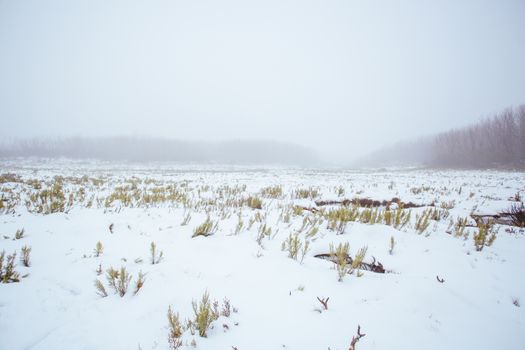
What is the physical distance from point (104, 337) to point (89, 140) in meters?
89.6

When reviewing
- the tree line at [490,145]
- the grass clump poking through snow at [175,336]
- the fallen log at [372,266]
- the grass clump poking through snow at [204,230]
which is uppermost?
the tree line at [490,145]

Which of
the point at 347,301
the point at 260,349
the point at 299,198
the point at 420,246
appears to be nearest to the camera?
the point at 260,349

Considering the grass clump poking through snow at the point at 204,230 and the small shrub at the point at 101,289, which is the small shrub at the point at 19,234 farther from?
the grass clump poking through snow at the point at 204,230

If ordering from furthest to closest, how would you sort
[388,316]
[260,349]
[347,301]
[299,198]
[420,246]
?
[299,198]
[420,246]
[347,301]
[388,316]
[260,349]

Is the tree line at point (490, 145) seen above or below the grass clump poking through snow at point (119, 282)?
above

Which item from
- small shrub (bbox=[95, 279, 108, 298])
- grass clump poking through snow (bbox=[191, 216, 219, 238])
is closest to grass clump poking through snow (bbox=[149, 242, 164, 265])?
small shrub (bbox=[95, 279, 108, 298])

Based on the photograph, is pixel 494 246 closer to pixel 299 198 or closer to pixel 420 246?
pixel 420 246

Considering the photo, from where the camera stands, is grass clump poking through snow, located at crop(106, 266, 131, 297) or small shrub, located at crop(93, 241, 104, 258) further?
small shrub, located at crop(93, 241, 104, 258)

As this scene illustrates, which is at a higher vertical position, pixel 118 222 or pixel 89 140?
pixel 89 140

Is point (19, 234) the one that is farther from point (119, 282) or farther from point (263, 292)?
point (263, 292)

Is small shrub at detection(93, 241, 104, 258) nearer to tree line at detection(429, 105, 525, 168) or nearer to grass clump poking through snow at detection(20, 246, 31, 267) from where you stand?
grass clump poking through snow at detection(20, 246, 31, 267)

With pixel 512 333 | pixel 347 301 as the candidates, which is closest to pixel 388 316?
pixel 347 301

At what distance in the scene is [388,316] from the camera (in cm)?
191

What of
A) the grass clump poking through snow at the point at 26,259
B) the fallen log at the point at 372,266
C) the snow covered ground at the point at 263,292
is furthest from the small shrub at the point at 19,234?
the fallen log at the point at 372,266
